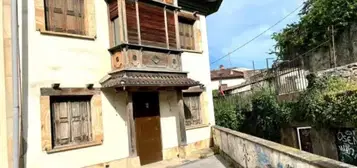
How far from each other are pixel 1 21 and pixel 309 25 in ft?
60.5

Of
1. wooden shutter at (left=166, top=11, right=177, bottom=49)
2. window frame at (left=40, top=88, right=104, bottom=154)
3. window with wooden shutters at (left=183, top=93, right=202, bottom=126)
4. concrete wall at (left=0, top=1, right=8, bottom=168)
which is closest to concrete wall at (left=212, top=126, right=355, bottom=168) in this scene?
window with wooden shutters at (left=183, top=93, right=202, bottom=126)

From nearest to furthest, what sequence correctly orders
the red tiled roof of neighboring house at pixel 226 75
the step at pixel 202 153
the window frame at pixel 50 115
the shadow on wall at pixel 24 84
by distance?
the shadow on wall at pixel 24 84
the window frame at pixel 50 115
the step at pixel 202 153
the red tiled roof of neighboring house at pixel 226 75

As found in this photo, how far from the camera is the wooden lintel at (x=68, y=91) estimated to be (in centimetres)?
869

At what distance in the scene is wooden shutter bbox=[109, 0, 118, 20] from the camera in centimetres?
1008

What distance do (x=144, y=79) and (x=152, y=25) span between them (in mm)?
2208

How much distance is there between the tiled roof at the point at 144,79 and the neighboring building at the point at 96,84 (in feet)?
0.12

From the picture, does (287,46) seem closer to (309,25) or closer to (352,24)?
(309,25)

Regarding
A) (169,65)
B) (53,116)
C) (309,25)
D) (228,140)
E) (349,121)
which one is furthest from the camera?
(309,25)

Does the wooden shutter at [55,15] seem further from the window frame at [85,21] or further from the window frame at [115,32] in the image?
the window frame at [115,32]

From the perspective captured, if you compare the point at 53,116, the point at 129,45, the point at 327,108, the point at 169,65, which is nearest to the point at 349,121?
the point at 327,108

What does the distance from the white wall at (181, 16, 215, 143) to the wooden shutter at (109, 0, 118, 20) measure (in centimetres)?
386

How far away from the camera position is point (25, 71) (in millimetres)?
8344

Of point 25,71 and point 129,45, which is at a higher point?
point 129,45

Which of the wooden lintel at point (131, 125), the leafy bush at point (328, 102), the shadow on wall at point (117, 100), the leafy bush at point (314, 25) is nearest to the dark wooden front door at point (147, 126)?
the shadow on wall at point (117, 100)
